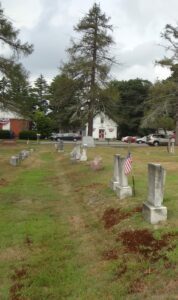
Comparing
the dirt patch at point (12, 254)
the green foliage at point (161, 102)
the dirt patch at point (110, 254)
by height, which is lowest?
the dirt patch at point (12, 254)

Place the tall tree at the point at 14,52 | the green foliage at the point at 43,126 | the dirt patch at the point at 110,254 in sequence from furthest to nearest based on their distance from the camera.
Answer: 1. the green foliage at the point at 43,126
2. the tall tree at the point at 14,52
3. the dirt patch at the point at 110,254

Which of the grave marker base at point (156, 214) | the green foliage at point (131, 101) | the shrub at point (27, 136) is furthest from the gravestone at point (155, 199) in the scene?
the green foliage at point (131, 101)

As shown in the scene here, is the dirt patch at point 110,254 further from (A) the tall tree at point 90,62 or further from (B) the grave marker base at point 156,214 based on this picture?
(A) the tall tree at point 90,62

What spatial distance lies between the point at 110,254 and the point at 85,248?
728 millimetres

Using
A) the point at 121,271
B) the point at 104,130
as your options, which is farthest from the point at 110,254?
the point at 104,130

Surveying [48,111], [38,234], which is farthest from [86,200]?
[48,111]

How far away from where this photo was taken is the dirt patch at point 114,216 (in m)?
10.0

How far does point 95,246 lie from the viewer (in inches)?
343

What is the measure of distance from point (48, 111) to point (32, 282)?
96.3 meters

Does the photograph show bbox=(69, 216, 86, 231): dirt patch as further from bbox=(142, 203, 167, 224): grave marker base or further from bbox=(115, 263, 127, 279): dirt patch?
bbox=(115, 263, 127, 279): dirt patch

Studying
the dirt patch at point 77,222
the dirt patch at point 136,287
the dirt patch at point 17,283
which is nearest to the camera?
the dirt patch at point 136,287

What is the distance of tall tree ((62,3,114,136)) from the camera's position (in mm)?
49906

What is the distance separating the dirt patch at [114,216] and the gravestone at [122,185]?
3.90 feet

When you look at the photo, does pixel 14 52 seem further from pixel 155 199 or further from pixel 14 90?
pixel 155 199
